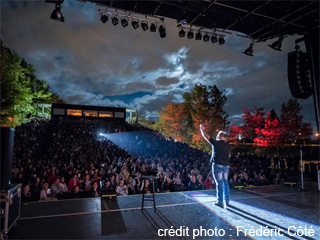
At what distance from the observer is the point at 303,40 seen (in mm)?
6504

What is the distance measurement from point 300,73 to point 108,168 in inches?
341

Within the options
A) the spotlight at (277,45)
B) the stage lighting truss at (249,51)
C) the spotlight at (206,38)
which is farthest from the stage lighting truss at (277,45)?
Answer: the spotlight at (206,38)

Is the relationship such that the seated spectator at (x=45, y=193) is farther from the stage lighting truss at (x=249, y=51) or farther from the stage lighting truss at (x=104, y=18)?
the stage lighting truss at (x=249, y=51)

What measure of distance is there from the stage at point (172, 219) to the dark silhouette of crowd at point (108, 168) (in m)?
0.75

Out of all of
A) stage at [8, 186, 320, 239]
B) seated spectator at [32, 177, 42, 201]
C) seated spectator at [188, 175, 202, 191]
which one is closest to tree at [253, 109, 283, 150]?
seated spectator at [188, 175, 202, 191]

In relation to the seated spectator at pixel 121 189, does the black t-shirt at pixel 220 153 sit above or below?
above

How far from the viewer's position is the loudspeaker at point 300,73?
672cm

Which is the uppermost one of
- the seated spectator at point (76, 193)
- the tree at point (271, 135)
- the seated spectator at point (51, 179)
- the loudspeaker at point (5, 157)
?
the tree at point (271, 135)

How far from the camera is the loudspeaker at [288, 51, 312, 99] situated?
6722 mm

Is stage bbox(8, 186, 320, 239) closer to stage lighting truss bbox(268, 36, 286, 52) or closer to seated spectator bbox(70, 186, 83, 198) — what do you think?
seated spectator bbox(70, 186, 83, 198)

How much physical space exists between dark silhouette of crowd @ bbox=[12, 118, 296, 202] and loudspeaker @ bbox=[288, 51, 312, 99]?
12.7 ft

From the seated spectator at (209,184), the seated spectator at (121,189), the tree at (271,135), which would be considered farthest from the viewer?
the tree at (271,135)

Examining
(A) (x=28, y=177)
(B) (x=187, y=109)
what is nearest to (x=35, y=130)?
(A) (x=28, y=177)

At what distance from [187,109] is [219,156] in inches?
1254
